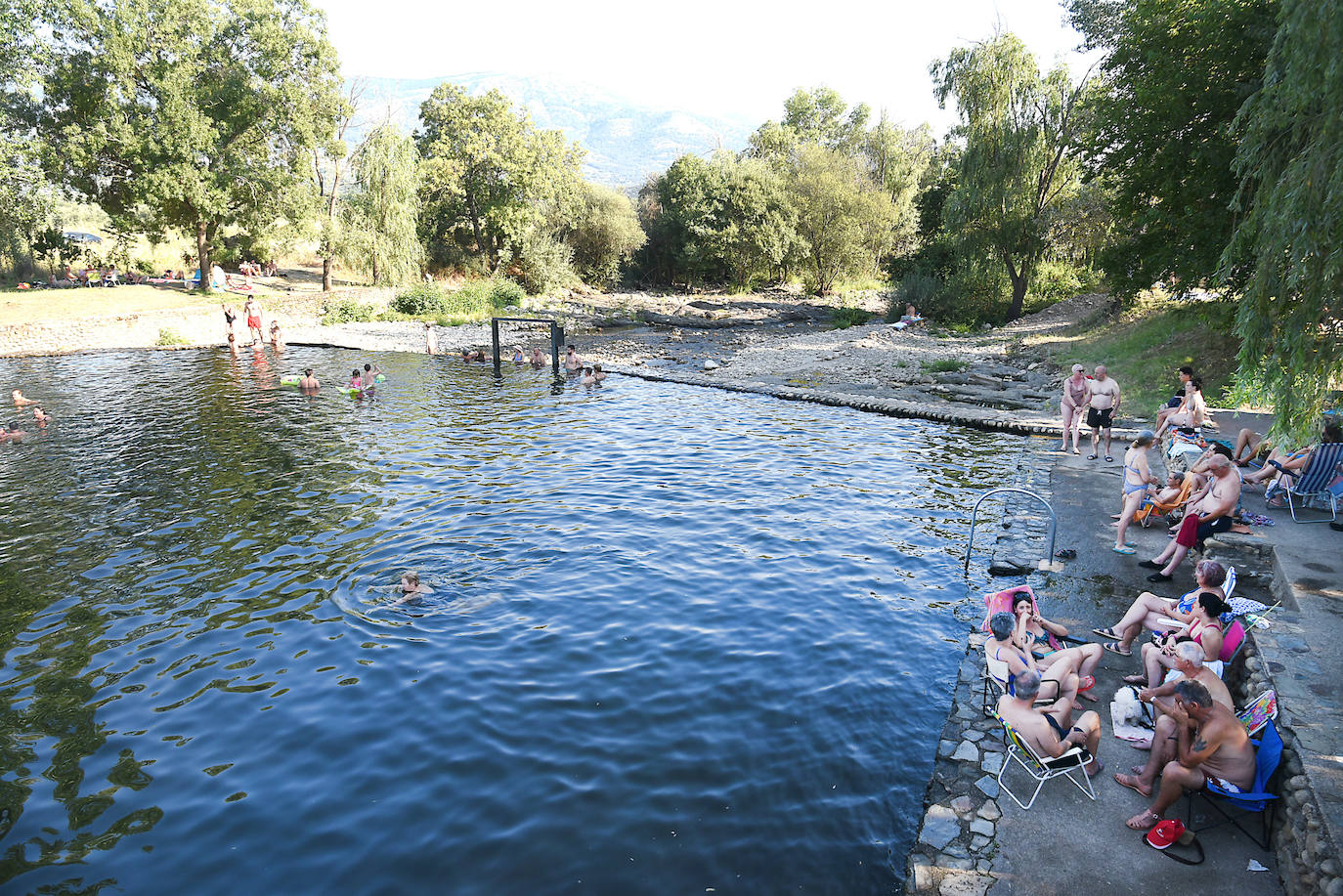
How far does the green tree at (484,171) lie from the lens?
53.1 meters

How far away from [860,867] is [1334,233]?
7.02 m

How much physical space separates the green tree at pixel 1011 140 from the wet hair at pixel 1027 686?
118 feet

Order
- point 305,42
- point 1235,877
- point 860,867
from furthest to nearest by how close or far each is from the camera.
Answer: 1. point 305,42
2. point 860,867
3. point 1235,877

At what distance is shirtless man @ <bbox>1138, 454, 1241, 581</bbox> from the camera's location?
404 inches

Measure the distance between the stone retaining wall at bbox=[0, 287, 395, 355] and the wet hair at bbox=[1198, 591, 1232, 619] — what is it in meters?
40.5

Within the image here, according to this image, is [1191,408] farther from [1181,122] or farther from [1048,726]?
[1048,726]

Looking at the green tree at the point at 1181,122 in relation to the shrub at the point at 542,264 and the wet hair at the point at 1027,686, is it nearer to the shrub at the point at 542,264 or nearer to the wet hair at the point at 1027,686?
the wet hair at the point at 1027,686

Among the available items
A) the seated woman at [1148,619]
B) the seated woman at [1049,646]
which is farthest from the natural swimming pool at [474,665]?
the seated woman at [1148,619]

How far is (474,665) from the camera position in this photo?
9203 millimetres

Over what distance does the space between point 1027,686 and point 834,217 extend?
56243 mm

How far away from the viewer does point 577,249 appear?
215ft

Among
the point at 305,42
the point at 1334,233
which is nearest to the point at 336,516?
the point at 1334,233

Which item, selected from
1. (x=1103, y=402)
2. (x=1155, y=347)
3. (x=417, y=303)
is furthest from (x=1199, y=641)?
(x=417, y=303)

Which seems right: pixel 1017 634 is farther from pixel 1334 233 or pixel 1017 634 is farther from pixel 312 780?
pixel 312 780
